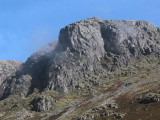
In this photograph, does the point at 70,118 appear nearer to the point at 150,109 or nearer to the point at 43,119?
the point at 43,119

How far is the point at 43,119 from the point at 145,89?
62.3 m

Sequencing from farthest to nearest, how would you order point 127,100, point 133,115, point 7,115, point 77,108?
point 7,115 → point 77,108 → point 127,100 → point 133,115

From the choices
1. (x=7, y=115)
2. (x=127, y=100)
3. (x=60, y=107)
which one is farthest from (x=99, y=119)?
(x=7, y=115)

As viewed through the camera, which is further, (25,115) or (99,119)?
(25,115)

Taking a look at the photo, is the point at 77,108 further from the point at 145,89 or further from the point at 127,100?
the point at 145,89

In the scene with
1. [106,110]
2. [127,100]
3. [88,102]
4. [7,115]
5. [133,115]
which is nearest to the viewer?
[133,115]

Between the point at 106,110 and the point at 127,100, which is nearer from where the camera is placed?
the point at 106,110

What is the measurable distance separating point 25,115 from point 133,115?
282 feet

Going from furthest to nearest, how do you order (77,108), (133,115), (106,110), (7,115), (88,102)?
(7,115)
(88,102)
(77,108)
(106,110)
(133,115)

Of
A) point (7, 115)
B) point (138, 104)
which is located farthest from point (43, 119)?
point (138, 104)

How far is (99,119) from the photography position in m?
136

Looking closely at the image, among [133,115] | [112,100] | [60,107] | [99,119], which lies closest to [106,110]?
[99,119]

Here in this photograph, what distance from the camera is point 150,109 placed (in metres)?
133

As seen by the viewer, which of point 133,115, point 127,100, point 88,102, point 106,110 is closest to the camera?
point 133,115
